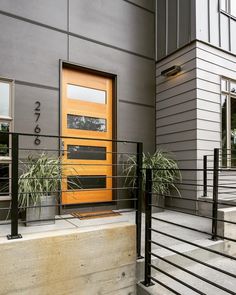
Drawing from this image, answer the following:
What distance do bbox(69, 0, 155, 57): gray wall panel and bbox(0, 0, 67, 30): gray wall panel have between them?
0.45 ft

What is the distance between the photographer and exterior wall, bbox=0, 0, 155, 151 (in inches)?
135

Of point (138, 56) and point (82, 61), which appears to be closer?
point (82, 61)

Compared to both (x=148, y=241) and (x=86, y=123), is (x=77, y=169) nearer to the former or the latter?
(x=86, y=123)

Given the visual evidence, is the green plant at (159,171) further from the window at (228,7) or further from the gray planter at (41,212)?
the window at (228,7)

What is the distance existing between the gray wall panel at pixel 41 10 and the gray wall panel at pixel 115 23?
0.14 meters

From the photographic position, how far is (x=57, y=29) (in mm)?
3760

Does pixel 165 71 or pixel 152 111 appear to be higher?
pixel 165 71

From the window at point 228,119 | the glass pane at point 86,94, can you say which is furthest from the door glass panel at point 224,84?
the glass pane at point 86,94

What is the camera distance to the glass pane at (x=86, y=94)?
3902mm

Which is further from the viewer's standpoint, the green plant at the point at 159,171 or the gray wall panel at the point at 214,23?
the gray wall panel at the point at 214,23

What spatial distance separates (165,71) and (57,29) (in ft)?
5.97

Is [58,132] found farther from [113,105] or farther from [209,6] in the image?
[209,6]

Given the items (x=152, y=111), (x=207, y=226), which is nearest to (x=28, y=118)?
(x=152, y=111)

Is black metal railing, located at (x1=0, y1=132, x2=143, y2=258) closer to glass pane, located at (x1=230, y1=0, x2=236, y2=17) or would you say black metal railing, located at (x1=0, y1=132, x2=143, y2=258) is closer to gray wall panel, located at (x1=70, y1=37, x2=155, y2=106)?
gray wall panel, located at (x1=70, y1=37, x2=155, y2=106)
